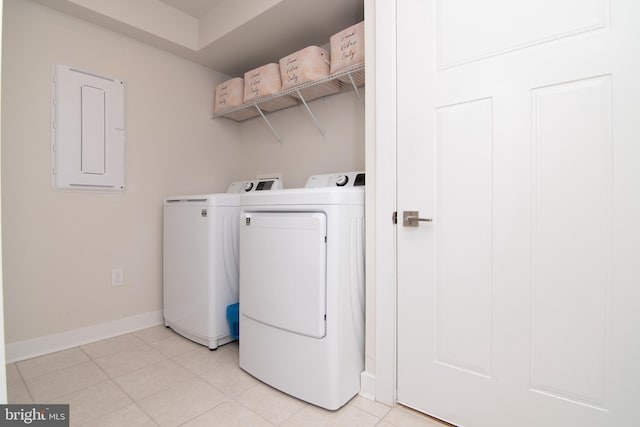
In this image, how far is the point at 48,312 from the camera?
198 cm

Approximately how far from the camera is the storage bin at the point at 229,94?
2.58 m

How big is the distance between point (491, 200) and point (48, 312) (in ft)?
8.64

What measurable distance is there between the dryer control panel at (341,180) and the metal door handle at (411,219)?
54cm

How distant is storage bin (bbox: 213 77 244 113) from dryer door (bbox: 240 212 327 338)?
133 cm

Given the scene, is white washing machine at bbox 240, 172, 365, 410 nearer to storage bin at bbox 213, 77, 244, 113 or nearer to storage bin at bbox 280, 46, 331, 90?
storage bin at bbox 280, 46, 331, 90

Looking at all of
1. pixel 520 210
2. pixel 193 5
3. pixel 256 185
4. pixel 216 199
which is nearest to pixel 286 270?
pixel 216 199

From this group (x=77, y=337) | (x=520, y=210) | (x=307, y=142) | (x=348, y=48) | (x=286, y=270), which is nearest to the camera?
(x=520, y=210)

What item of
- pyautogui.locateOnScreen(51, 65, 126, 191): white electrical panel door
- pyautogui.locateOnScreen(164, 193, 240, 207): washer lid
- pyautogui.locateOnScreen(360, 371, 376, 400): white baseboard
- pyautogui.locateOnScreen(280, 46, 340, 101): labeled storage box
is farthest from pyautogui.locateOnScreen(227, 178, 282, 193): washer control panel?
pyautogui.locateOnScreen(360, 371, 376, 400): white baseboard

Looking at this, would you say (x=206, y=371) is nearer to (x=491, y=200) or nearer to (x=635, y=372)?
(x=491, y=200)

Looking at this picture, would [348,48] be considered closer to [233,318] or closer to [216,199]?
[216,199]

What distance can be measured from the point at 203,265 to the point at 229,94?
4.88 ft

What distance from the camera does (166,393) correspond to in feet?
5.03

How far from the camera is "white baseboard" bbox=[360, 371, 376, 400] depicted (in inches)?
59.1

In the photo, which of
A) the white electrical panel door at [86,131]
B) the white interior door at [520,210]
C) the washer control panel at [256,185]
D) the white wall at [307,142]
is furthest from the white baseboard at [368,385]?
the white electrical panel door at [86,131]
